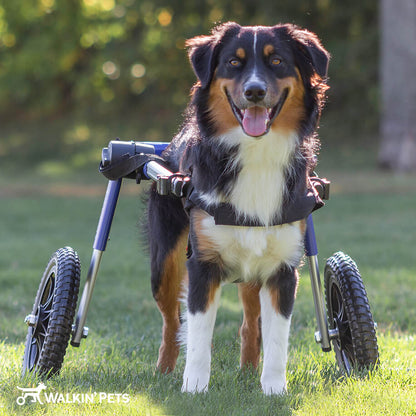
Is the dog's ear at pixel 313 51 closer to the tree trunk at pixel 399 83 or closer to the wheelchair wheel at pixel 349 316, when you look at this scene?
the wheelchair wheel at pixel 349 316

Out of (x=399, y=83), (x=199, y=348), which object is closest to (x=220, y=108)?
(x=199, y=348)

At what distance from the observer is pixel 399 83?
16797 mm

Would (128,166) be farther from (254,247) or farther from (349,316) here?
(349,316)

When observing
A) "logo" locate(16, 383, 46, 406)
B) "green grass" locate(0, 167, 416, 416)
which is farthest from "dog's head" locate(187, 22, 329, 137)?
"logo" locate(16, 383, 46, 406)

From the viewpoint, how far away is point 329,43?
21.8 m

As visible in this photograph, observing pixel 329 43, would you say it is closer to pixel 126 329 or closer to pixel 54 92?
pixel 54 92

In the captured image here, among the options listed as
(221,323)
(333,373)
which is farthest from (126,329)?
(333,373)

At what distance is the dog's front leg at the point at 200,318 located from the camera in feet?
11.5

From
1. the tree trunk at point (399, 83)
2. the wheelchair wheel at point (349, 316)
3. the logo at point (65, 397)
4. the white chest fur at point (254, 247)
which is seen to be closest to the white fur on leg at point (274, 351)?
the white chest fur at point (254, 247)

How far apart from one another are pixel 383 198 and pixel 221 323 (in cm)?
916

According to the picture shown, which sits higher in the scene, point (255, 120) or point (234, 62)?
point (234, 62)

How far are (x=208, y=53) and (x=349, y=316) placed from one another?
5.07 ft

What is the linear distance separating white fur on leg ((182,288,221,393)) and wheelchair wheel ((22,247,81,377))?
0.69m

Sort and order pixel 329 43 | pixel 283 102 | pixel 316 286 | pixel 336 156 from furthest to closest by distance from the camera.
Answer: pixel 329 43 → pixel 336 156 → pixel 316 286 → pixel 283 102
